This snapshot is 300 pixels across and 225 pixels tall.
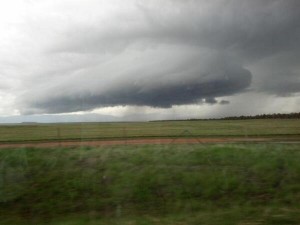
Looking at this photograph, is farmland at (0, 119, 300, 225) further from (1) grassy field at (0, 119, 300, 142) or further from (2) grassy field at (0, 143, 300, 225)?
(1) grassy field at (0, 119, 300, 142)

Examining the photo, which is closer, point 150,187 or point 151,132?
point 150,187

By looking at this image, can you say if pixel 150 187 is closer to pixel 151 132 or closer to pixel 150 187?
pixel 150 187

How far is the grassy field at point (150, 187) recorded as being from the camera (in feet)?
33.2

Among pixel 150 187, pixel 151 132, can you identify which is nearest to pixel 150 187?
pixel 150 187

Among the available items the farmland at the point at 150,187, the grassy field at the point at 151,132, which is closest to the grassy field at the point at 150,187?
the farmland at the point at 150,187

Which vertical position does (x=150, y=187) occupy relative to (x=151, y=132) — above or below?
below

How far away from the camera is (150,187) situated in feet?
40.6

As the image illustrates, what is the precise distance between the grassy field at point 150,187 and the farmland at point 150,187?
2 centimetres

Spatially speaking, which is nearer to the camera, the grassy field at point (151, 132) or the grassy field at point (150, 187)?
the grassy field at point (150, 187)

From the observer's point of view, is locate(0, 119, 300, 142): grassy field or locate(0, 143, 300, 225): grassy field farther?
locate(0, 119, 300, 142): grassy field

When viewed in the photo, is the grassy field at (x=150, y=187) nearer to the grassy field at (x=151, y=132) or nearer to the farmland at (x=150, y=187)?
the farmland at (x=150, y=187)

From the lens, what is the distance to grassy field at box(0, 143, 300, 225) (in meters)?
10.1

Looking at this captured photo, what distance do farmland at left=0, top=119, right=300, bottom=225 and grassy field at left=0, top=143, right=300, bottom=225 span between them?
0.08ft

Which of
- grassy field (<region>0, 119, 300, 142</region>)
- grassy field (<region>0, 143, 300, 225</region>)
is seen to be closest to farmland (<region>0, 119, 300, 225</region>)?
grassy field (<region>0, 143, 300, 225</region>)
